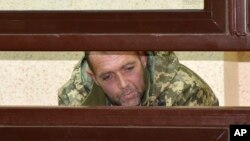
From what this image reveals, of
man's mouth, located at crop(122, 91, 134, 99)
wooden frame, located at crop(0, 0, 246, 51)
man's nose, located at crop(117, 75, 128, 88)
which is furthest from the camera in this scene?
man's nose, located at crop(117, 75, 128, 88)

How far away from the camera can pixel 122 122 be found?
0.44 metres

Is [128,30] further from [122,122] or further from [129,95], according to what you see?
[129,95]

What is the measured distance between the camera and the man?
1.16 metres

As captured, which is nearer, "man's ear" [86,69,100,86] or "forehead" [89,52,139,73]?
"forehead" [89,52,139,73]

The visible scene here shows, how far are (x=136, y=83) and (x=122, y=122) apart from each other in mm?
823

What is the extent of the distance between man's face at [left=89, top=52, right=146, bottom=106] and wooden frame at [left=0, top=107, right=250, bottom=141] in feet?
2.15

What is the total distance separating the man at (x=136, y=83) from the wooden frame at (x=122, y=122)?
651mm

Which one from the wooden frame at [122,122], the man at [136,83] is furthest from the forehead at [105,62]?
the wooden frame at [122,122]

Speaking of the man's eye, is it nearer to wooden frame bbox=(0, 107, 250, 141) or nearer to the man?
the man

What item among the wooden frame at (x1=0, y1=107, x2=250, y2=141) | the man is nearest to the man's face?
the man

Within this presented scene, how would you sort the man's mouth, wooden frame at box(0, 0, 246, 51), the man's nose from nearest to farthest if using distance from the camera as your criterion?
wooden frame at box(0, 0, 246, 51), the man's mouth, the man's nose

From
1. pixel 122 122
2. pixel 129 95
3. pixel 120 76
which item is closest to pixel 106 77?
pixel 120 76
